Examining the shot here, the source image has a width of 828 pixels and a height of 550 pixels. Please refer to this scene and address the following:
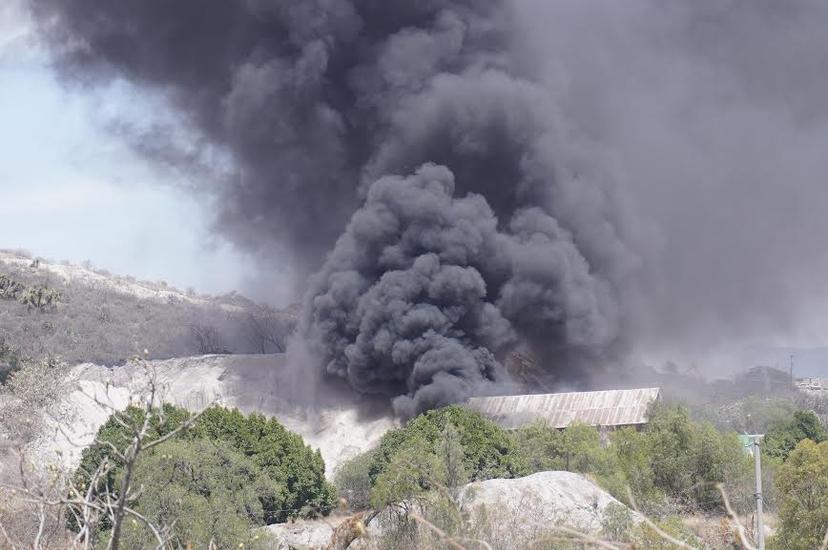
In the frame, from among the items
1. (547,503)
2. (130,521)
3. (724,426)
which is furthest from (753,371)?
(130,521)

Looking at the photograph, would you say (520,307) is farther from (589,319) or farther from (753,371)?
(753,371)

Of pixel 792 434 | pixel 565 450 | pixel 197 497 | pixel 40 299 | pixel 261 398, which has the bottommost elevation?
pixel 197 497

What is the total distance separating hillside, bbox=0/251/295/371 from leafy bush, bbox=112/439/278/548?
28241 mm

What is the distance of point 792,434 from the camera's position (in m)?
44.5

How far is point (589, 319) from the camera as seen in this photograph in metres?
52.9

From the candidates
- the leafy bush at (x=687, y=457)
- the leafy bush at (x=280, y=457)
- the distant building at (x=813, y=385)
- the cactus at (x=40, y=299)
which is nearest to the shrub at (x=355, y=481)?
the leafy bush at (x=280, y=457)

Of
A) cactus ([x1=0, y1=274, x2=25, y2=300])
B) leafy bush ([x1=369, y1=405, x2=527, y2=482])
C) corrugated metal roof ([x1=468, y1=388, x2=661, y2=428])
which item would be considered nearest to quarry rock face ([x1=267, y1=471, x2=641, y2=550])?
leafy bush ([x1=369, y1=405, x2=527, y2=482])

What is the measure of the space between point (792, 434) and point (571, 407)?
27.1ft

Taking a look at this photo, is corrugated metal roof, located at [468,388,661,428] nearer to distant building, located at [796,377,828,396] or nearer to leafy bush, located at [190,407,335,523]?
leafy bush, located at [190,407,335,523]

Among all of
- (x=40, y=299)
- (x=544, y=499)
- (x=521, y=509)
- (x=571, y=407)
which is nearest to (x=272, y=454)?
(x=544, y=499)

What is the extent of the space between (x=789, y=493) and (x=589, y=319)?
2594 cm

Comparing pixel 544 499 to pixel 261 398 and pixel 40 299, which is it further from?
pixel 40 299

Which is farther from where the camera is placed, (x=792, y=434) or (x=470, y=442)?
(x=792, y=434)

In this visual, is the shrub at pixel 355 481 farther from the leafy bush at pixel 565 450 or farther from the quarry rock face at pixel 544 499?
the quarry rock face at pixel 544 499
